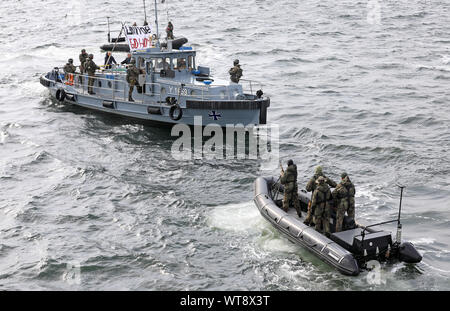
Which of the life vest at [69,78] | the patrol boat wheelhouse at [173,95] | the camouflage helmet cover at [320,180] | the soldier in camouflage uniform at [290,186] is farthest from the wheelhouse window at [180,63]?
the camouflage helmet cover at [320,180]

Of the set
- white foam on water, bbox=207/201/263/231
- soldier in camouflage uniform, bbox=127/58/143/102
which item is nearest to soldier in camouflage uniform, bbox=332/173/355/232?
white foam on water, bbox=207/201/263/231

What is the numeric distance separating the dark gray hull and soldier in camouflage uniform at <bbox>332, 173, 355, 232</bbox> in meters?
0.66

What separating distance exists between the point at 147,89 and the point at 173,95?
4.46 feet

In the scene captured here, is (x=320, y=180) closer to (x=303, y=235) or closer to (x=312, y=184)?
(x=312, y=184)

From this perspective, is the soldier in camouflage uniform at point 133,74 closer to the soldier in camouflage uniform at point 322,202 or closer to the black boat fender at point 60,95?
the black boat fender at point 60,95

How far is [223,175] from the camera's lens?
18.5m

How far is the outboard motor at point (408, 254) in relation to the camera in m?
12.3

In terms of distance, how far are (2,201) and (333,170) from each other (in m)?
10.7

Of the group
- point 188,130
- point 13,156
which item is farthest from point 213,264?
point 13,156

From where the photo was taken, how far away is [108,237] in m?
14.7

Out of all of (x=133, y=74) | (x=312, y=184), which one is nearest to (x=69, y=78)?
(x=133, y=74)

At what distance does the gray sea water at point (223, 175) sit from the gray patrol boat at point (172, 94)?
0.92 m

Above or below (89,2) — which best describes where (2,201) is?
below

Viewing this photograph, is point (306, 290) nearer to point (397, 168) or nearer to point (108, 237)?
point (108, 237)
